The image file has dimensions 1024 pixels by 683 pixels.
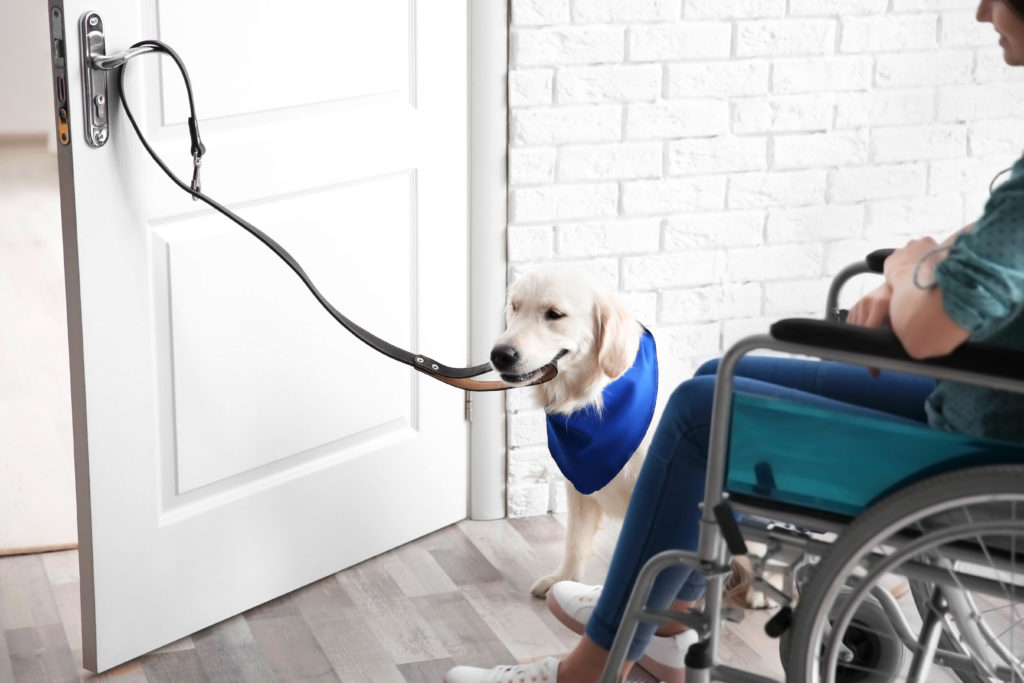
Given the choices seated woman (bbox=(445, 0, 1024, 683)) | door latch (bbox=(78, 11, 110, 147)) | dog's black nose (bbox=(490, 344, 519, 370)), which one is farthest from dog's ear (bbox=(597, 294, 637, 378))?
door latch (bbox=(78, 11, 110, 147))

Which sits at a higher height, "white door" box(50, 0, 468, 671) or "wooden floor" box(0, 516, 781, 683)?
"white door" box(50, 0, 468, 671)

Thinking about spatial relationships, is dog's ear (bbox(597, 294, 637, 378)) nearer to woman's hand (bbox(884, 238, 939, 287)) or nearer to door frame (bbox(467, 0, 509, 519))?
door frame (bbox(467, 0, 509, 519))

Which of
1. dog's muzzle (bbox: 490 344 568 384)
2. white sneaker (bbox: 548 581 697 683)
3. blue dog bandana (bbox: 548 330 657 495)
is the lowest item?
white sneaker (bbox: 548 581 697 683)

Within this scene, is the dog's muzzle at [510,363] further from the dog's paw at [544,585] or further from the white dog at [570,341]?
the dog's paw at [544,585]

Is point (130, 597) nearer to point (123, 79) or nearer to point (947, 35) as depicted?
point (123, 79)

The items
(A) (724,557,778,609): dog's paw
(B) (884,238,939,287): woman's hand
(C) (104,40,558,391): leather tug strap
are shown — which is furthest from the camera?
(A) (724,557,778,609): dog's paw

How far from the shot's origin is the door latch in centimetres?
167

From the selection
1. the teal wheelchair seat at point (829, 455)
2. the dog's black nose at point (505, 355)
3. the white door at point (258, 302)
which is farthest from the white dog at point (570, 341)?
the teal wheelchair seat at point (829, 455)

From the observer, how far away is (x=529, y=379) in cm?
191

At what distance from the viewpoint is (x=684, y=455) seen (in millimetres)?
1455

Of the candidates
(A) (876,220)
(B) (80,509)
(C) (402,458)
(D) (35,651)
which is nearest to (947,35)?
(A) (876,220)

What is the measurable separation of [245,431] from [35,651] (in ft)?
1.67

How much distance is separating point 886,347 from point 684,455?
1.20 feet

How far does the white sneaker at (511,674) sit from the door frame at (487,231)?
27.2 inches
